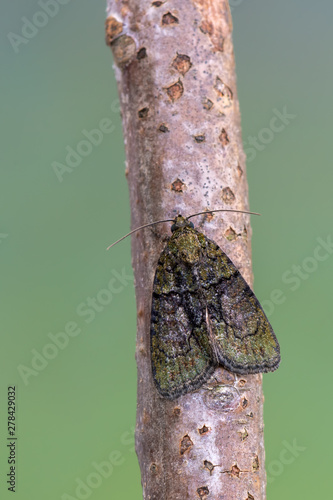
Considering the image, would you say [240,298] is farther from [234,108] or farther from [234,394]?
[234,108]

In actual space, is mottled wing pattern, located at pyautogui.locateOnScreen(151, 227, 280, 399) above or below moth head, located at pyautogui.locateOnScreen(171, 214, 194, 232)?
below

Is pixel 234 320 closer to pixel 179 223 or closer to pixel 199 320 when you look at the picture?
pixel 199 320

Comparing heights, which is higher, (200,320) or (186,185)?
(186,185)

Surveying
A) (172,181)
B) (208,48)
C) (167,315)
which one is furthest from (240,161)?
(167,315)

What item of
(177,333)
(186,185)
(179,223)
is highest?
(186,185)

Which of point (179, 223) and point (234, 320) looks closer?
point (179, 223)

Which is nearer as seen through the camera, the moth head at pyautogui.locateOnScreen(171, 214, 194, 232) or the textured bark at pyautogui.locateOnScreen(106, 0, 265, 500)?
the textured bark at pyautogui.locateOnScreen(106, 0, 265, 500)

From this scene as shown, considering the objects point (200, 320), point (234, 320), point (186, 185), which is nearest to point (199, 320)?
point (200, 320)
